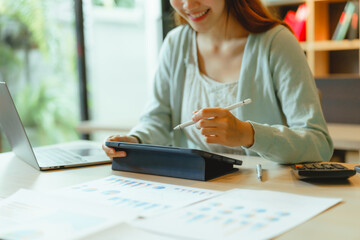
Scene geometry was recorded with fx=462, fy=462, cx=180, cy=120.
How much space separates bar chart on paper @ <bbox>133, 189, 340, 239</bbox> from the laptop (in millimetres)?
570

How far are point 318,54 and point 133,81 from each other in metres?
1.70

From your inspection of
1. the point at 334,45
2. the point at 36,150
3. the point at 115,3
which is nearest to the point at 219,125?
the point at 36,150

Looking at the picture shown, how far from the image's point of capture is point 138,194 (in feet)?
3.15

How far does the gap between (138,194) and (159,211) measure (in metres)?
0.14

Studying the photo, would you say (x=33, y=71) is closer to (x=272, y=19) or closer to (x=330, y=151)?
(x=272, y=19)

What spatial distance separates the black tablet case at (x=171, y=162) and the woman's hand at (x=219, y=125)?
5cm

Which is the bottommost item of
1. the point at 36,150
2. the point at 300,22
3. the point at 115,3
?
the point at 36,150

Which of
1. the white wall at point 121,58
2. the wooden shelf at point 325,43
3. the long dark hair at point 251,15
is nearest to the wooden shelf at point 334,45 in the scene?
the wooden shelf at point 325,43

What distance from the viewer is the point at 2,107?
133 cm

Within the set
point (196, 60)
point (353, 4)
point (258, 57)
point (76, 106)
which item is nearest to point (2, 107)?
point (196, 60)

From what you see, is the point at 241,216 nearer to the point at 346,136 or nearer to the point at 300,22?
the point at 346,136

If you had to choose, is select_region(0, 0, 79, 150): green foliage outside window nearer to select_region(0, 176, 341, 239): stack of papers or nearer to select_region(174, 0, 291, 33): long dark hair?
select_region(174, 0, 291, 33): long dark hair

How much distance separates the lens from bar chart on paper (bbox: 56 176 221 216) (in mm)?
865

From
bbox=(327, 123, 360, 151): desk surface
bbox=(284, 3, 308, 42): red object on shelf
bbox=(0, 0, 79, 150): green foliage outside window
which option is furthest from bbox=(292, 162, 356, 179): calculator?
bbox=(0, 0, 79, 150): green foliage outside window
